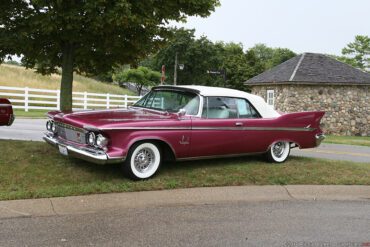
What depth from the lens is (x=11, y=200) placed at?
5809 mm

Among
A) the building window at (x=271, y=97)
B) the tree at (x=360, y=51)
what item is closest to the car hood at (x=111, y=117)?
the building window at (x=271, y=97)

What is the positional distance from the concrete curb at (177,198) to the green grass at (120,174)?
0.21m

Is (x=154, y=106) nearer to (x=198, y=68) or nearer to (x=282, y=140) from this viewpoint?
(x=282, y=140)

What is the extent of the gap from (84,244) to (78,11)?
4129 mm

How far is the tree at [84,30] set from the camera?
7.07 meters

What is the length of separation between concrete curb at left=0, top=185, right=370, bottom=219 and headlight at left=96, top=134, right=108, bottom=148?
0.73 meters

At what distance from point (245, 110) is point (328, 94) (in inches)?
915

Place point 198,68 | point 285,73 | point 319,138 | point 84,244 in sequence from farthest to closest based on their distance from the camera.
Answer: point 198,68, point 285,73, point 319,138, point 84,244

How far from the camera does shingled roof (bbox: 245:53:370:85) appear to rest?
29.8m

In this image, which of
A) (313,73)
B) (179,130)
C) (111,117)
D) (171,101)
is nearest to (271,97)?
(313,73)

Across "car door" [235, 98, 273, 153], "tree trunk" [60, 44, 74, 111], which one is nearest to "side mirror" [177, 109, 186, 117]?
"car door" [235, 98, 273, 153]

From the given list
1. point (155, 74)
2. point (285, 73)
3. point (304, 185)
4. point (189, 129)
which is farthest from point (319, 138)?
point (155, 74)

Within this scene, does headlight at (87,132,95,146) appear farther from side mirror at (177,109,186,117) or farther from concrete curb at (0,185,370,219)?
side mirror at (177,109,186,117)

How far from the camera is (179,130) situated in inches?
280
